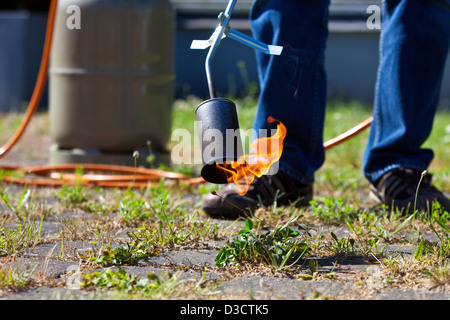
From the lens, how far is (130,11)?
9.95 ft

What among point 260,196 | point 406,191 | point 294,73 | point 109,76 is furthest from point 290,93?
point 109,76

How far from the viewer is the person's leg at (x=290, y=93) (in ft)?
6.94

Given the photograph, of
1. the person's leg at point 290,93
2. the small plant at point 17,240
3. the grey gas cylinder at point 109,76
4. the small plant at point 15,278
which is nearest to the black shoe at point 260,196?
the person's leg at point 290,93

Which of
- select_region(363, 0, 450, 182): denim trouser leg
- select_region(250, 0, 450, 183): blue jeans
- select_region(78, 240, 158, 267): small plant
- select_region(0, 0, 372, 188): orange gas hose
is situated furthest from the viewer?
select_region(0, 0, 372, 188): orange gas hose

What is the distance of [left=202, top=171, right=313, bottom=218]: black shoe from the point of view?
6.91 ft

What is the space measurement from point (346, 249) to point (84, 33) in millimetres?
1923

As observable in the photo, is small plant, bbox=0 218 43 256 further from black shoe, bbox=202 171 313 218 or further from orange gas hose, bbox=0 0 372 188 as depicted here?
orange gas hose, bbox=0 0 372 188

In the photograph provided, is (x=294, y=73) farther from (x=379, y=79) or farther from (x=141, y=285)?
(x=141, y=285)

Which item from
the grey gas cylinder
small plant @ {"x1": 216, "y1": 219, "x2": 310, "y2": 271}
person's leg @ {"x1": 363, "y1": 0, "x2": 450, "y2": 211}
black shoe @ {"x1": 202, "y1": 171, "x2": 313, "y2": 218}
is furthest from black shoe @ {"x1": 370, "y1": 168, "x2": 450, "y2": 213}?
the grey gas cylinder

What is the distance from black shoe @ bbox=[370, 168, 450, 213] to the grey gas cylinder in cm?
126

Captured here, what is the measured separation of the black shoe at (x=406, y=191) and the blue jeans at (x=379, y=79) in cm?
3

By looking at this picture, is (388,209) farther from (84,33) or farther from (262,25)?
(84,33)

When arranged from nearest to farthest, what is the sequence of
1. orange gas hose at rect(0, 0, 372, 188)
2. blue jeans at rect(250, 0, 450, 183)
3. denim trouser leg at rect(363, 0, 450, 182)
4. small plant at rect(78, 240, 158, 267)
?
small plant at rect(78, 240, 158, 267) → blue jeans at rect(250, 0, 450, 183) → denim trouser leg at rect(363, 0, 450, 182) → orange gas hose at rect(0, 0, 372, 188)

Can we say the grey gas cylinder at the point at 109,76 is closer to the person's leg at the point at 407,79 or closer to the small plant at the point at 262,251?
the person's leg at the point at 407,79
